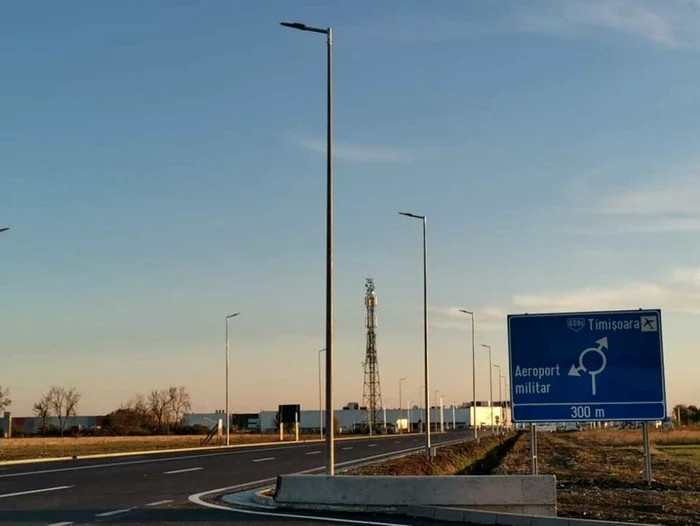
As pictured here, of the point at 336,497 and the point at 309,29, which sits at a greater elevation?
the point at 309,29

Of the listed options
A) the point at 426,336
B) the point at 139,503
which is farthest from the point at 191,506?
the point at 426,336

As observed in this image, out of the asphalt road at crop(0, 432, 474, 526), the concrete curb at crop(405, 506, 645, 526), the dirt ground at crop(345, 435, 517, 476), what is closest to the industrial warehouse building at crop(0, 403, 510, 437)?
the dirt ground at crop(345, 435, 517, 476)

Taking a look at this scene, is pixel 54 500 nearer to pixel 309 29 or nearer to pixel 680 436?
pixel 309 29

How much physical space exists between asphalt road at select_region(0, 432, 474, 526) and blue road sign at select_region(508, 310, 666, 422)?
18.8ft

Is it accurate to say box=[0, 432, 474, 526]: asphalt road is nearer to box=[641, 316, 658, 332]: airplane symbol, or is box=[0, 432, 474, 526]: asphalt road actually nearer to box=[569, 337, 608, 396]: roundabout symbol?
box=[569, 337, 608, 396]: roundabout symbol

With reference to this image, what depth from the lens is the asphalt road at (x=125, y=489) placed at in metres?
16.2

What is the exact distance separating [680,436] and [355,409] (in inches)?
4807

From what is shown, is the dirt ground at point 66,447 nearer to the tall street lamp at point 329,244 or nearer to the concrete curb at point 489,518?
the tall street lamp at point 329,244

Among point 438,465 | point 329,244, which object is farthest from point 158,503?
point 438,465

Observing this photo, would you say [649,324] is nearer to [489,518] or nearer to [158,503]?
[489,518]

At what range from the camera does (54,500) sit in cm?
1962

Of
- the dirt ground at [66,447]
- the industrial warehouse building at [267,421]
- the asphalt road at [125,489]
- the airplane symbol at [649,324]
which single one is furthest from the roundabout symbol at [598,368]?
the industrial warehouse building at [267,421]

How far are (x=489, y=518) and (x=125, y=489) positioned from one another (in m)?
10.6

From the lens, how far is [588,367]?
Result: 66.2 ft
